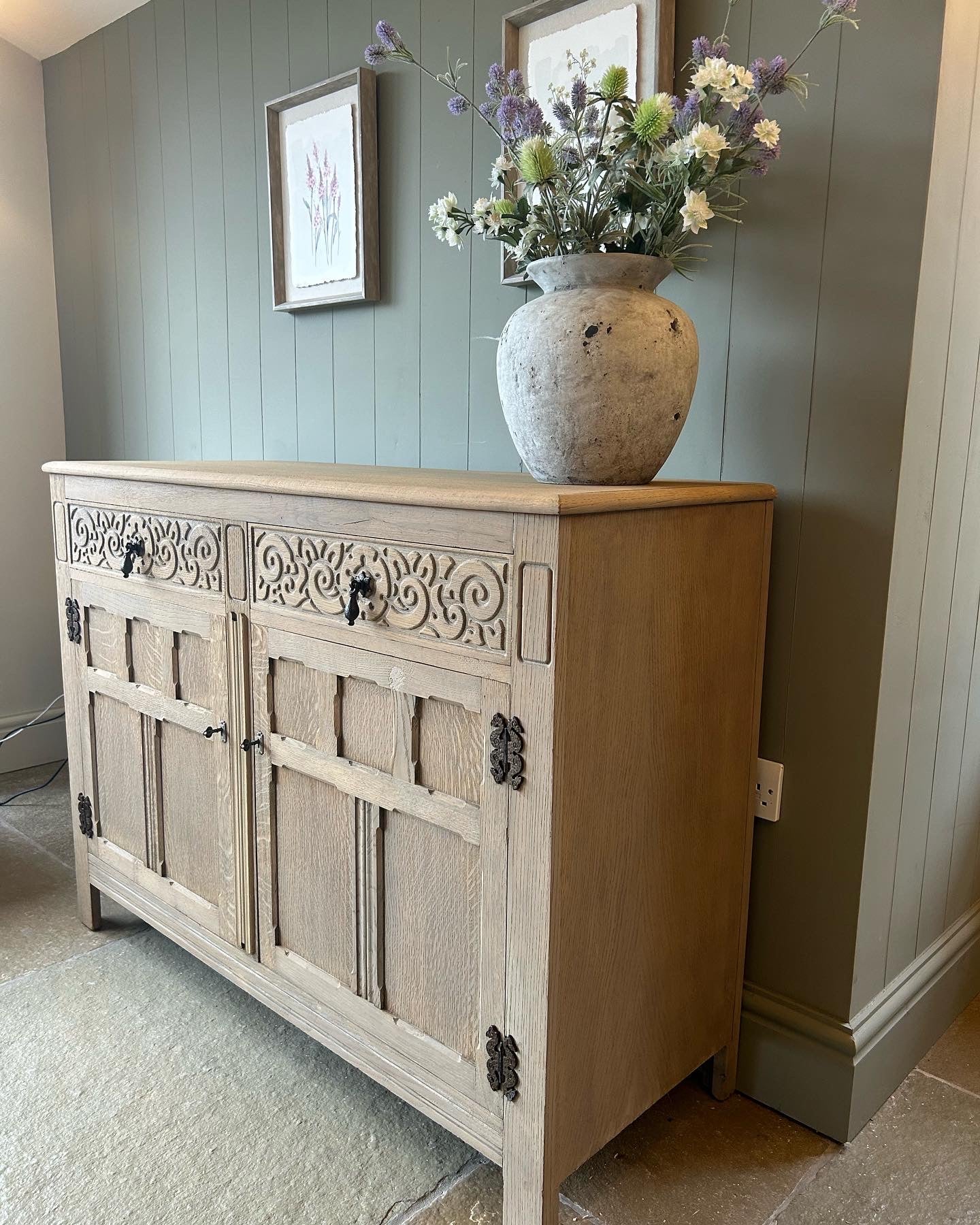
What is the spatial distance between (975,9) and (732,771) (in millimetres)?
1081

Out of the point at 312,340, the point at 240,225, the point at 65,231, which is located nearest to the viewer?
the point at 312,340

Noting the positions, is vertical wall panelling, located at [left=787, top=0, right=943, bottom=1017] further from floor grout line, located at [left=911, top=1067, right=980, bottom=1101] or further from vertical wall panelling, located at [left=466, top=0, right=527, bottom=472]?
vertical wall panelling, located at [left=466, top=0, right=527, bottom=472]

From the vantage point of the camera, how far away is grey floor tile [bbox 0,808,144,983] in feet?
6.33

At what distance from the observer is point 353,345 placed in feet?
6.77

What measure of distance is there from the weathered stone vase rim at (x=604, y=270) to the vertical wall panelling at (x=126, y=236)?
178 centimetres

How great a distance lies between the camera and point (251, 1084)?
5.08 ft

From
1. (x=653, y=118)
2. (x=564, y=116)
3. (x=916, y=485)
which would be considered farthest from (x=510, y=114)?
(x=916, y=485)

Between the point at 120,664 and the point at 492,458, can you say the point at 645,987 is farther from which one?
the point at 120,664

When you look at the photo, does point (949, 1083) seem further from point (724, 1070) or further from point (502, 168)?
point (502, 168)

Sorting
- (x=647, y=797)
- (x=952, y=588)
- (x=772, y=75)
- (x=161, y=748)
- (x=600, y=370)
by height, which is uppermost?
(x=772, y=75)

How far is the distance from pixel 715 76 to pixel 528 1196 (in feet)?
4.44

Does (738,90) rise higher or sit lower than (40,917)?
higher

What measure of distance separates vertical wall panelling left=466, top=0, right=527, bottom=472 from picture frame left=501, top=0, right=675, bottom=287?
46mm

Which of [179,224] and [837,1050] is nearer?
[837,1050]
